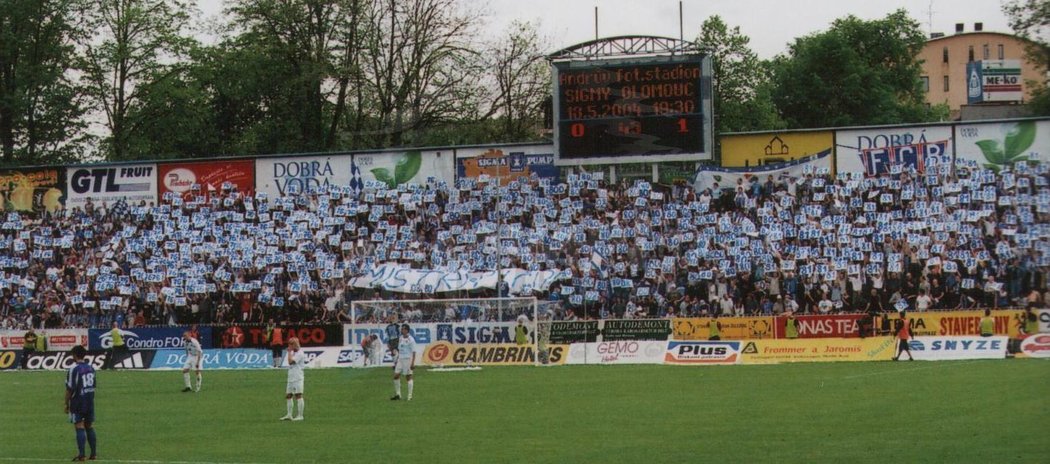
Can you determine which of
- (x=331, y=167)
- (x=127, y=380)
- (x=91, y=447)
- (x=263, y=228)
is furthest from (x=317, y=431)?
(x=331, y=167)

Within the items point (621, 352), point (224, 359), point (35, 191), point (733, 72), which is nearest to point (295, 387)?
point (621, 352)

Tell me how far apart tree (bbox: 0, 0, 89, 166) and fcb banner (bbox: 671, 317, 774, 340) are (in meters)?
45.1

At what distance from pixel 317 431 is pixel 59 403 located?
A: 1287cm

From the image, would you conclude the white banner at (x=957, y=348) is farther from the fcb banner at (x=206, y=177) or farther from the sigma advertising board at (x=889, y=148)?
the fcb banner at (x=206, y=177)

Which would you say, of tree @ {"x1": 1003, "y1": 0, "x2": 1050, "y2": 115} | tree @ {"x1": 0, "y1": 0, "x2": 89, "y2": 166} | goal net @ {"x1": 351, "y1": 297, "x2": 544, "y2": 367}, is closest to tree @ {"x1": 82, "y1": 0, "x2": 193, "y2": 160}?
tree @ {"x1": 0, "y1": 0, "x2": 89, "y2": 166}

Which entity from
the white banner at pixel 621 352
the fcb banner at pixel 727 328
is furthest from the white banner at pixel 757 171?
the white banner at pixel 621 352

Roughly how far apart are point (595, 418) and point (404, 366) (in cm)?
820

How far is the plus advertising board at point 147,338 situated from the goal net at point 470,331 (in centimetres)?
822

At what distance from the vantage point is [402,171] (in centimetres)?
6119

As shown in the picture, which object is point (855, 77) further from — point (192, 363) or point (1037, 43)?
point (1037, 43)

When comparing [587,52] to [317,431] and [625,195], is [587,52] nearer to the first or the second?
[625,195]

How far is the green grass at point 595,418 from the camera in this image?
2152 cm

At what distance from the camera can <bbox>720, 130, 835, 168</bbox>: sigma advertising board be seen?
54.9 meters

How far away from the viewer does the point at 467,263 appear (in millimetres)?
53438
